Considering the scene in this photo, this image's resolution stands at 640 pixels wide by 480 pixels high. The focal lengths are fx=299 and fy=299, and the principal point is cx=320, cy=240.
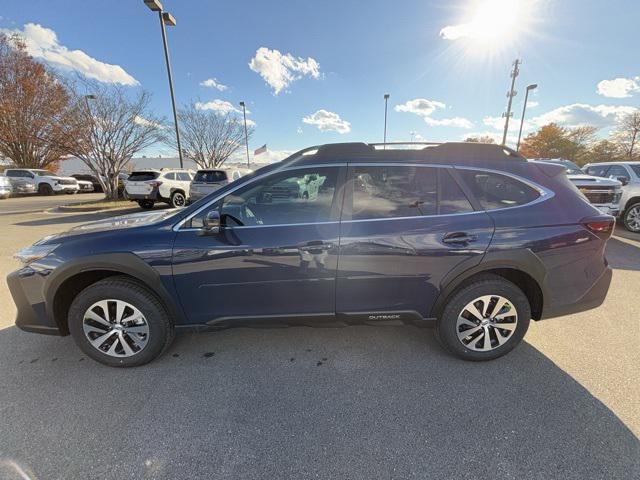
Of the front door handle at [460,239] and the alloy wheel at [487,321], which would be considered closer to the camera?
the front door handle at [460,239]

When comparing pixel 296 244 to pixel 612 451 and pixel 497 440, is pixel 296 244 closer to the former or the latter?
pixel 497 440

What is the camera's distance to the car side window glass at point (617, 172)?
8.11 metres

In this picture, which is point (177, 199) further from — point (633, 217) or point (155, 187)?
point (633, 217)

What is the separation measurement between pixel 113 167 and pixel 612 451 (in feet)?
57.2

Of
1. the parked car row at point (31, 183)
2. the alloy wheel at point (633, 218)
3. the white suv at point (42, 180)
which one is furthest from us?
the white suv at point (42, 180)

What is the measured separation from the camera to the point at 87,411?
2.11 m

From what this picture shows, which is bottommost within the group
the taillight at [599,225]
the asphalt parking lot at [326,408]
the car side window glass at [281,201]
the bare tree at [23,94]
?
the asphalt parking lot at [326,408]

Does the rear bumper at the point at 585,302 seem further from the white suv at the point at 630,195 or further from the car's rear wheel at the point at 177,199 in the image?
the car's rear wheel at the point at 177,199

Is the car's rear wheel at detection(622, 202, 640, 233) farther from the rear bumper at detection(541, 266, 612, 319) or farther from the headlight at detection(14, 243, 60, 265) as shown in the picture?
the headlight at detection(14, 243, 60, 265)

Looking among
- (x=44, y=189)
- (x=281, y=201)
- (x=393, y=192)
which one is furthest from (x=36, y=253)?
(x=44, y=189)

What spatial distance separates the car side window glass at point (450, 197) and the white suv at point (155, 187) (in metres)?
12.3

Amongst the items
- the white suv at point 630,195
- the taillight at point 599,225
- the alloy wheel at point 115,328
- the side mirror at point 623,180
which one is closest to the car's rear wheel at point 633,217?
the white suv at point 630,195

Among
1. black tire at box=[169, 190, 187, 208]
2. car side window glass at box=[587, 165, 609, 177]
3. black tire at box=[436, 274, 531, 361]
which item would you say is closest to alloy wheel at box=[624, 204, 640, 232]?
car side window glass at box=[587, 165, 609, 177]

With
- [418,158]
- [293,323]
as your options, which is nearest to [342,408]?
[293,323]
